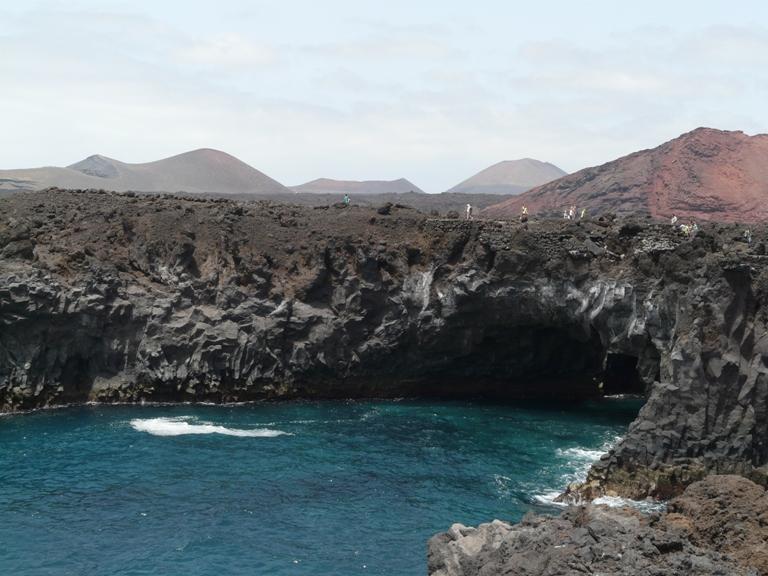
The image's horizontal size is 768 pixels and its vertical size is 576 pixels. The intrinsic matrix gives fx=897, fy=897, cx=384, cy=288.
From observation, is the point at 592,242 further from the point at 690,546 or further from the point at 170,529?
the point at 690,546

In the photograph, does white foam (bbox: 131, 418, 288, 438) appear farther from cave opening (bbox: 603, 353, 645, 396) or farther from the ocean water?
cave opening (bbox: 603, 353, 645, 396)

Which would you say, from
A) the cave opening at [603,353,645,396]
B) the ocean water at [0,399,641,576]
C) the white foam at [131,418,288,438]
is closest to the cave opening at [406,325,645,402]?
the cave opening at [603,353,645,396]

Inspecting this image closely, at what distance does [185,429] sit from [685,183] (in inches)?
3041

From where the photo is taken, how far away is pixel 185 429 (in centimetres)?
5594

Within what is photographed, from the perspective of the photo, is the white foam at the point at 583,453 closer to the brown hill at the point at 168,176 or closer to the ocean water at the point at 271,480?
the ocean water at the point at 271,480

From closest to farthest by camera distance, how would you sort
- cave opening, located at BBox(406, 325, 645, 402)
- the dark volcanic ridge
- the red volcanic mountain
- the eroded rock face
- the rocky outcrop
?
1. the rocky outcrop
2. the dark volcanic ridge
3. the eroded rock face
4. cave opening, located at BBox(406, 325, 645, 402)
5. the red volcanic mountain

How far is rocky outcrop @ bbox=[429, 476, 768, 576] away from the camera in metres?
22.3

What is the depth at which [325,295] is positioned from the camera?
65.9 meters

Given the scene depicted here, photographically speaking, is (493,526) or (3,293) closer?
(493,526)

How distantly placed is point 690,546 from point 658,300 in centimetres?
3482

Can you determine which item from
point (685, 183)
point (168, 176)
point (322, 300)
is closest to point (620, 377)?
point (322, 300)


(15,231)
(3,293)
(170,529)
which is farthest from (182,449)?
(15,231)

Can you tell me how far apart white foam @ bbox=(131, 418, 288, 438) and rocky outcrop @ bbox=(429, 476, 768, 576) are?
29281 mm

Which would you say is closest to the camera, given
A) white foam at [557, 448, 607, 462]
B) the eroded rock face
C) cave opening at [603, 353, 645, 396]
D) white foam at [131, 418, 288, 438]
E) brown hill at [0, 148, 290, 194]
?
white foam at [557, 448, 607, 462]
